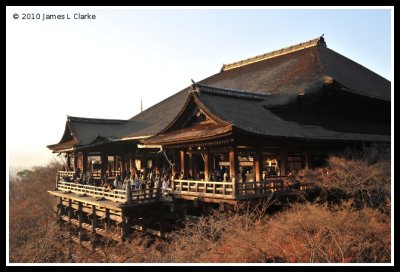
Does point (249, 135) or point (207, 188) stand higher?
point (249, 135)

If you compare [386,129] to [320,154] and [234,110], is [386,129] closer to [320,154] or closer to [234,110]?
[320,154]

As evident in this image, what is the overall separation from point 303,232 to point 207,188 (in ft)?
16.2

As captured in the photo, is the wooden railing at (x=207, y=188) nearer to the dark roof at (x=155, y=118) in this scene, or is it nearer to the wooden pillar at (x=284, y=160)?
the wooden pillar at (x=284, y=160)

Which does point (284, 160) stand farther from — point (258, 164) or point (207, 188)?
point (207, 188)

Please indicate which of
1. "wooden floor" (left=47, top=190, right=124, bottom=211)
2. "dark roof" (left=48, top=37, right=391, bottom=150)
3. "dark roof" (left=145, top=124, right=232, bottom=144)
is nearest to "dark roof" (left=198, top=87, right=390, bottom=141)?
"dark roof" (left=48, top=37, right=391, bottom=150)

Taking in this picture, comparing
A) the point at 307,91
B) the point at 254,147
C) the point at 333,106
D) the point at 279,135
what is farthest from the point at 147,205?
the point at 333,106

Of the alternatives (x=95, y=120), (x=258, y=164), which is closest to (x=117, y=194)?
(x=258, y=164)

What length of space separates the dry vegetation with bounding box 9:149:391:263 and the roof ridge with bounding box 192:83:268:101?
A: 18.8 feet

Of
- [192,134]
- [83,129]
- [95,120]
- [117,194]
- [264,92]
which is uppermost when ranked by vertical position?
[264,92]

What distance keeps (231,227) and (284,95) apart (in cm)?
1026

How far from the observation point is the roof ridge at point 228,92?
1656 centimetres

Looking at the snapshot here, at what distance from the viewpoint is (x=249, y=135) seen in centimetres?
1352

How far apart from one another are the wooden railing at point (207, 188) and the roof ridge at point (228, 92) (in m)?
4.31

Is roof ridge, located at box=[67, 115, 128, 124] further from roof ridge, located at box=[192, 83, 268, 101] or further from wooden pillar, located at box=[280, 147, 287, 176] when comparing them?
wooden pillar, located at box=[280, 147, 287, 176]
